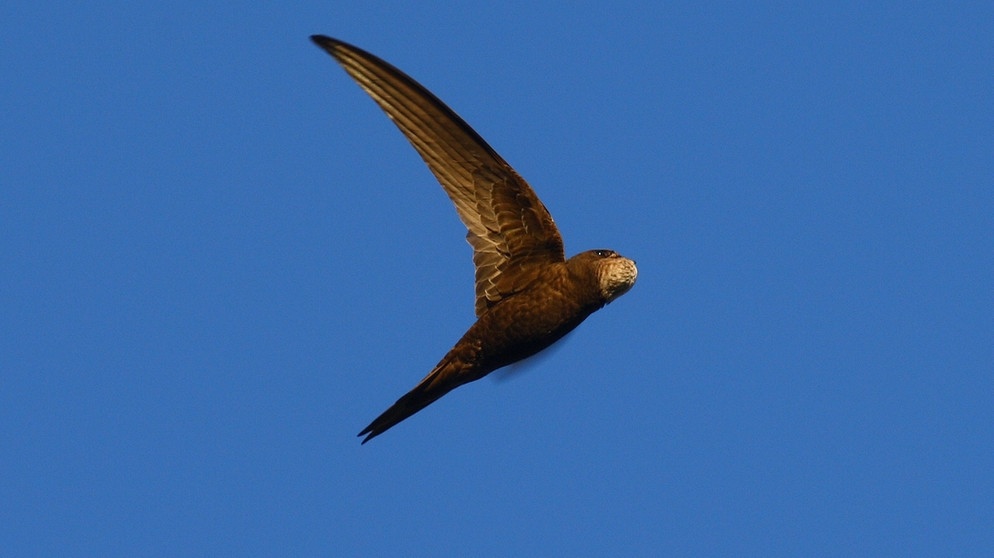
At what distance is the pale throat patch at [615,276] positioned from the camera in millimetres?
16000

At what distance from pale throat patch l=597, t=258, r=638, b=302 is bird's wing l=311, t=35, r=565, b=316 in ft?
1.28

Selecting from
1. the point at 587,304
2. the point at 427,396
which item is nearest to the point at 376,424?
the point at 427,396

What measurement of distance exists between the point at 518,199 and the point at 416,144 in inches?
30.5

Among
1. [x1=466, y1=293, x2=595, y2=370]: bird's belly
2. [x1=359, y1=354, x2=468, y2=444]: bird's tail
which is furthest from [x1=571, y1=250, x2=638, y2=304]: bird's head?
[x1=359, y1=354, x2=468, y2=444]: bird's tail

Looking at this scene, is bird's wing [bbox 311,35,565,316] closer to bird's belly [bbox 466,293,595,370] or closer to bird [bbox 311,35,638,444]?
bird [bbox 311,35,638,444]

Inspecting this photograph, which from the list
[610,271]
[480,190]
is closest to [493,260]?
[480,190]

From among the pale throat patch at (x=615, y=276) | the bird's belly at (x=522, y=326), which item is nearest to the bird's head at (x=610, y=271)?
the pale throat patch at (x=615, y=276)

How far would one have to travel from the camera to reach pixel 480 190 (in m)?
16.2

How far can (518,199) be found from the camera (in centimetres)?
1616

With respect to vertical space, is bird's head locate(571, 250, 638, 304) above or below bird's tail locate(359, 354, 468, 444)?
above

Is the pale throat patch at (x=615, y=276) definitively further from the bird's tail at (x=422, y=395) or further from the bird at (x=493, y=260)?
the bird's tail at (x=422, y=395)

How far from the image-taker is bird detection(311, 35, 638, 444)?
16.0 metres

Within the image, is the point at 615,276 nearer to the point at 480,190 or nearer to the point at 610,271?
the point at 610,271

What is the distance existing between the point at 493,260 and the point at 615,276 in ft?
2.87
